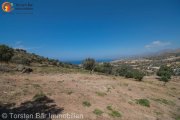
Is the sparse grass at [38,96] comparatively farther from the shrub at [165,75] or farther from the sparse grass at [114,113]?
the shrub at [165,75]

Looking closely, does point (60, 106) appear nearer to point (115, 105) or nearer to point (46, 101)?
point (46, 101)

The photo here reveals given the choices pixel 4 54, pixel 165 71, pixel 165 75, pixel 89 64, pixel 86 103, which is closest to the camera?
pixel 86 103

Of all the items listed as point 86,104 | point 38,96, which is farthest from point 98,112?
point 38,96

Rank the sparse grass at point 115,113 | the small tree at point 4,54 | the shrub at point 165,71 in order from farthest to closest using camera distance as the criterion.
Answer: the shrub at point 165,71
the small tree at point 4,54
the sparse grass at point 115,113

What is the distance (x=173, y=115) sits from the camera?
1420 cm

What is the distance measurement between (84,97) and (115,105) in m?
2.84

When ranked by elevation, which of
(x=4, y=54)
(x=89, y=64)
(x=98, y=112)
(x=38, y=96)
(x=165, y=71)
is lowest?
(x=165, y=71)

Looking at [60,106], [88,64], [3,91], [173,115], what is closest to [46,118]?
[60,106]

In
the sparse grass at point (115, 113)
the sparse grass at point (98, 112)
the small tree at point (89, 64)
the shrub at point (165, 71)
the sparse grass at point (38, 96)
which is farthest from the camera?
the small tree at point (89, 64)

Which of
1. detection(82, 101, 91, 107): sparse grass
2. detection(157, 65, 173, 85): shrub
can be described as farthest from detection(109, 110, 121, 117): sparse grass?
detection(157, 65, 173, 85): shrub

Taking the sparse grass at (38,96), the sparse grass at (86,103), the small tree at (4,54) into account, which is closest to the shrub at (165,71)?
the sparse grass at (86,103)

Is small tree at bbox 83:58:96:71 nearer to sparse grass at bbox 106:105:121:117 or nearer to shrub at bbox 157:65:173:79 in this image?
shrub at bbox 157:65:173:79

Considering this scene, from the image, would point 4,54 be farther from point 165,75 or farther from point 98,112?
point 165,75

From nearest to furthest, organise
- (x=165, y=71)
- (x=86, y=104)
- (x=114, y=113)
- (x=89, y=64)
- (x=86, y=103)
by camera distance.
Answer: (x=114, y=113) < (x=86, y=104) < (x=86, y=103) < (x=165, y=71) < (x=89, y=64)
